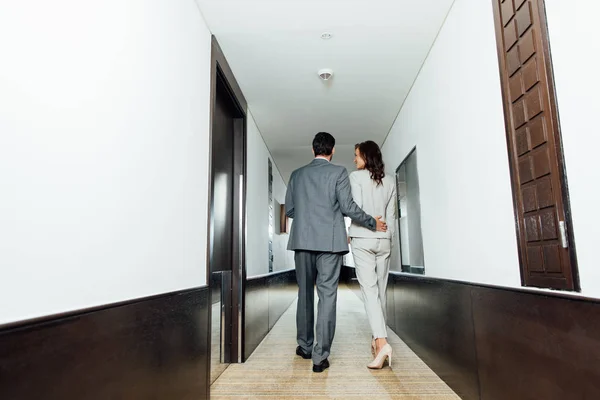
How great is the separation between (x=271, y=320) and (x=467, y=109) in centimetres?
302

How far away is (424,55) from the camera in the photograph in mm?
2883

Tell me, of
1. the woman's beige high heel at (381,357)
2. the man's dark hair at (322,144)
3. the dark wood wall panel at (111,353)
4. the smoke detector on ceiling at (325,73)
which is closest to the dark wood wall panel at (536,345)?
the woman's beige high heel at (381,357)

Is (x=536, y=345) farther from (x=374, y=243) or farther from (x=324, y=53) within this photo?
(x=324, y=53)

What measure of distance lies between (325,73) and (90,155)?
7.63 feet

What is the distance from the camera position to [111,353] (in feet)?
3.80

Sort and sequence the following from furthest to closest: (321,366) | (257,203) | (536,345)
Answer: (257,203), (321,366), (536,345)

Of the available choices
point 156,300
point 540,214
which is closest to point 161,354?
point 156,300

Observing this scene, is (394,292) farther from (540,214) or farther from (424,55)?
(540,214)

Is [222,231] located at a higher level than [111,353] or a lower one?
higher

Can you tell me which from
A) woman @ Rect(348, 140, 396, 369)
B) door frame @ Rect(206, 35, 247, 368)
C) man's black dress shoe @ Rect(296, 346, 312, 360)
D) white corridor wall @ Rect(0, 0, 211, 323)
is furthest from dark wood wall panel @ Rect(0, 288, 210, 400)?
woman @ Rect(348, 140, 396, 369)

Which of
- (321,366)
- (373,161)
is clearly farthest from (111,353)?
(373,161)

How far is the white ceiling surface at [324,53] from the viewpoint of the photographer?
2.32 metres

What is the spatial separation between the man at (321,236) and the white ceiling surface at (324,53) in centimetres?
72

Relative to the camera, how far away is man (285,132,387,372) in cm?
270
